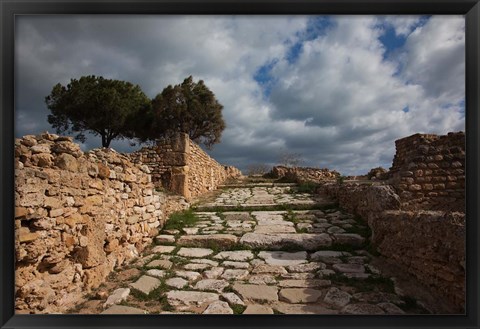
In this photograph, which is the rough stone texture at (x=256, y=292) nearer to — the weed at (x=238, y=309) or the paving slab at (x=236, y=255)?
the weed at (x=238, y=309)

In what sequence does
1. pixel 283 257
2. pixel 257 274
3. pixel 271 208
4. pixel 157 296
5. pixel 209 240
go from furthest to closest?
pixel 271 208 < pixel 209 240 < pixel 283 257 < pixel 257 274 < pixel 157 296

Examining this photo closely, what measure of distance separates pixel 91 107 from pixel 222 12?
20060 mm

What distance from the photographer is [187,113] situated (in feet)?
71.7

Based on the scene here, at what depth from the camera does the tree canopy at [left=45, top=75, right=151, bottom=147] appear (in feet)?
63.6

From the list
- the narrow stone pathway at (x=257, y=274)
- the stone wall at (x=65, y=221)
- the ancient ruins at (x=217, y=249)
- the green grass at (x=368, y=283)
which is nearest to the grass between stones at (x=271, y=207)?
the narrow stone pathway at (x=257, y=274)

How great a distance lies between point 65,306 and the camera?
10.00 ft

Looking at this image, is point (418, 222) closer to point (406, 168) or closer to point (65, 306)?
point (406, 168)

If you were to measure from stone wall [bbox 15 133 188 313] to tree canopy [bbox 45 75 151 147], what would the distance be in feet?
55.9

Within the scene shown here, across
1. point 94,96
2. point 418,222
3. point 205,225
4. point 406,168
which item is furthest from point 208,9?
point 94,96

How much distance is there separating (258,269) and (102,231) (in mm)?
2242

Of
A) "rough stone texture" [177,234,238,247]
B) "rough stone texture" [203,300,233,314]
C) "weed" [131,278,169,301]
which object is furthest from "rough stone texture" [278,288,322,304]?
"rough stone texture" [177,234,238,247]

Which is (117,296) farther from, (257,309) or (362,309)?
(362,309)

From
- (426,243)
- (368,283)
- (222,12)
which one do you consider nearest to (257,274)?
(368,283)

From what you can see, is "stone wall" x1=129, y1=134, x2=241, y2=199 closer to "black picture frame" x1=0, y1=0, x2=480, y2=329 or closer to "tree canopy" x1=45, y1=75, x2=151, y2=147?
"black picture frame" x1=0, y1=0, x2=480, y2=329
